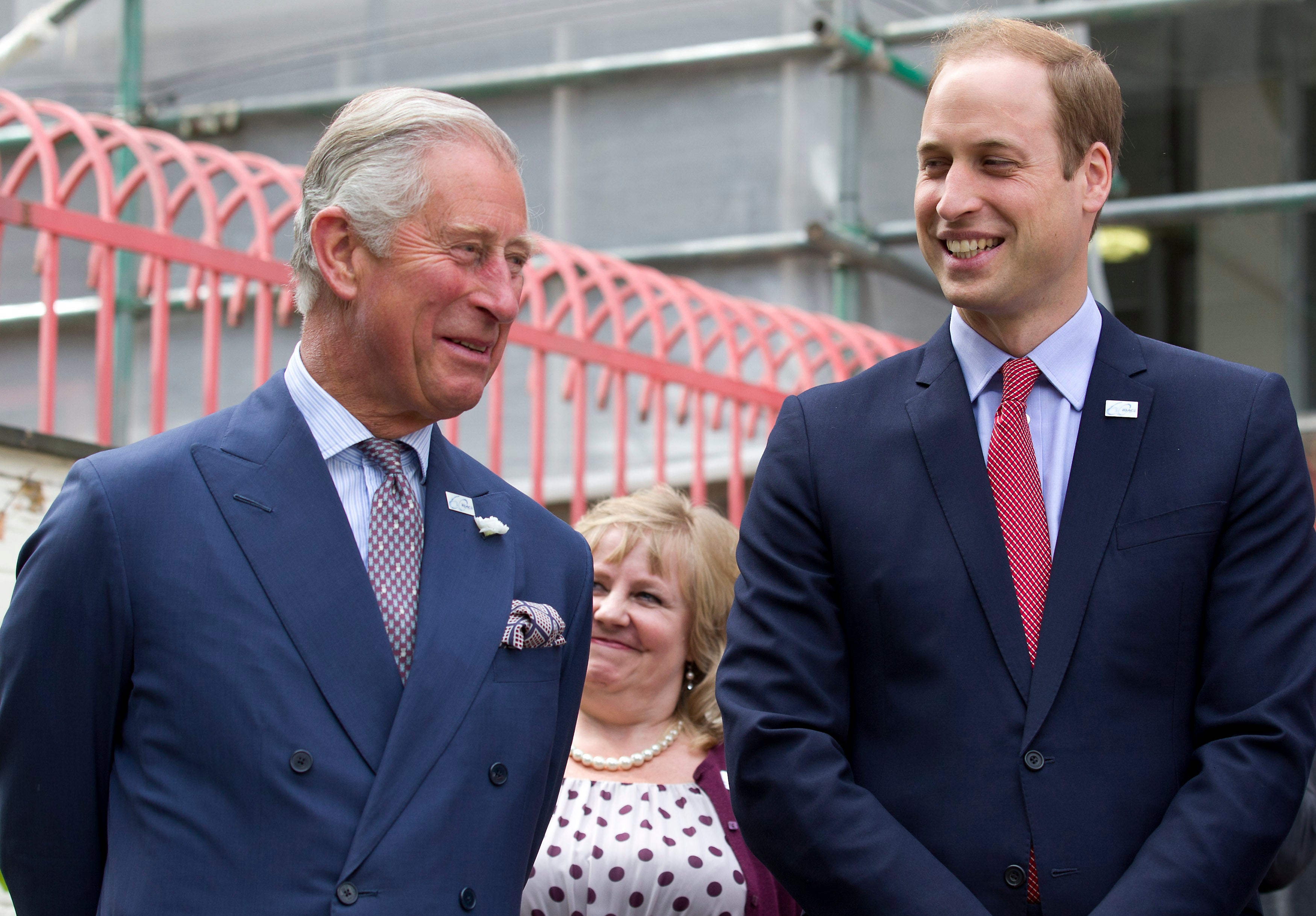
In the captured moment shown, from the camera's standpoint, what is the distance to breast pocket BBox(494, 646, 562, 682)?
2.38 meters

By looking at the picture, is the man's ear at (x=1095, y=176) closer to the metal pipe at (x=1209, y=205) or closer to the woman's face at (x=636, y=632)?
the woman's face at (x=636, y=632)

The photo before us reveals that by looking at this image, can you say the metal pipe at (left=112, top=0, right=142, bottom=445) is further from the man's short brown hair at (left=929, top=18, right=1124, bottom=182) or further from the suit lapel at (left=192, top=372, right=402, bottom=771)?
the man's short brown hair at (left=929, top=18, right=1124, bottom=182)

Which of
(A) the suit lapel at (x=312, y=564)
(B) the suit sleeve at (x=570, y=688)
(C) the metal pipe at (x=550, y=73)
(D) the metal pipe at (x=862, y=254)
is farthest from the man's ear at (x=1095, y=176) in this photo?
(C) the metal pipe at (x=550, y=73)

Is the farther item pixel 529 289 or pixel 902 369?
pixel 529 289

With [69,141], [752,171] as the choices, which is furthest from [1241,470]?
[69,141]

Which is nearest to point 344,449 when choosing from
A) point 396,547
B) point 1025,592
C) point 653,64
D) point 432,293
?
Result: point 396,547

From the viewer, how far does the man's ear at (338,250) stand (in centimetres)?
244

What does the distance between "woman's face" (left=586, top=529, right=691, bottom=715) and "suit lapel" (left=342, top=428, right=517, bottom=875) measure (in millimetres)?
917

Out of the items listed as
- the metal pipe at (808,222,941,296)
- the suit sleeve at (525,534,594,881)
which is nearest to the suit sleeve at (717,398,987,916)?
the suit sleeve at (525,534,594,881)

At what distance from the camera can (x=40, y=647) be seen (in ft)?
7.11

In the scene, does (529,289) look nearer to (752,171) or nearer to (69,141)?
(752,171)

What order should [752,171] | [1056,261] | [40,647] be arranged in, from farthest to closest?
[752,171]
[1056,261]
[40,647]

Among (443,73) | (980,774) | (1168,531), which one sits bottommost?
(980,774)

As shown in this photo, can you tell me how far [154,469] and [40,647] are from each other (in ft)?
0.98
